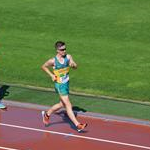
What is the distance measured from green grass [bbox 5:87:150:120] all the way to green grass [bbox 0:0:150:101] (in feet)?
1.96

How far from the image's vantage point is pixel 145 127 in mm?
13984

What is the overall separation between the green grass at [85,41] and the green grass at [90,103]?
1.96ft

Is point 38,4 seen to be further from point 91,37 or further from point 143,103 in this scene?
point 143,103

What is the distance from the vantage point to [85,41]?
22.3 m

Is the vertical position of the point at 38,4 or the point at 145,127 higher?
the point at 38,4

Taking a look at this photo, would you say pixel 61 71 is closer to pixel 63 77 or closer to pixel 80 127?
pixel 63 77

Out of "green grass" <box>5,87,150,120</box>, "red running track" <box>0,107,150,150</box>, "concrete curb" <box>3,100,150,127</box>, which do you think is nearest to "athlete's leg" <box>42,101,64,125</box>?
"red running track" <box>0,107,150,150</box>

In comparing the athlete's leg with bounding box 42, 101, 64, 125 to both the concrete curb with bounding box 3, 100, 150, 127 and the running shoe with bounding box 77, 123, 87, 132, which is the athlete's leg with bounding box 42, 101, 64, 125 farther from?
the concrete curb with bounding box 3, 100, 150, 127

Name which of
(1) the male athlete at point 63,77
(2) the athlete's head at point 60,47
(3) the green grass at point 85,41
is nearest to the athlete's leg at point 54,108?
(1) the male athlete at point 63,77

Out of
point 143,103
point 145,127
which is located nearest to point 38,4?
point 143,103

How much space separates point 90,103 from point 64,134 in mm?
2321

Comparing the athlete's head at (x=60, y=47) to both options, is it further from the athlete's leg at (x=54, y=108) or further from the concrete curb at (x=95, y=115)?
the concrete curb at (x=95, y=115)

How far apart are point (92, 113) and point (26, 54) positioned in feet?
20.7

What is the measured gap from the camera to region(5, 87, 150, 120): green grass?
15031mm
